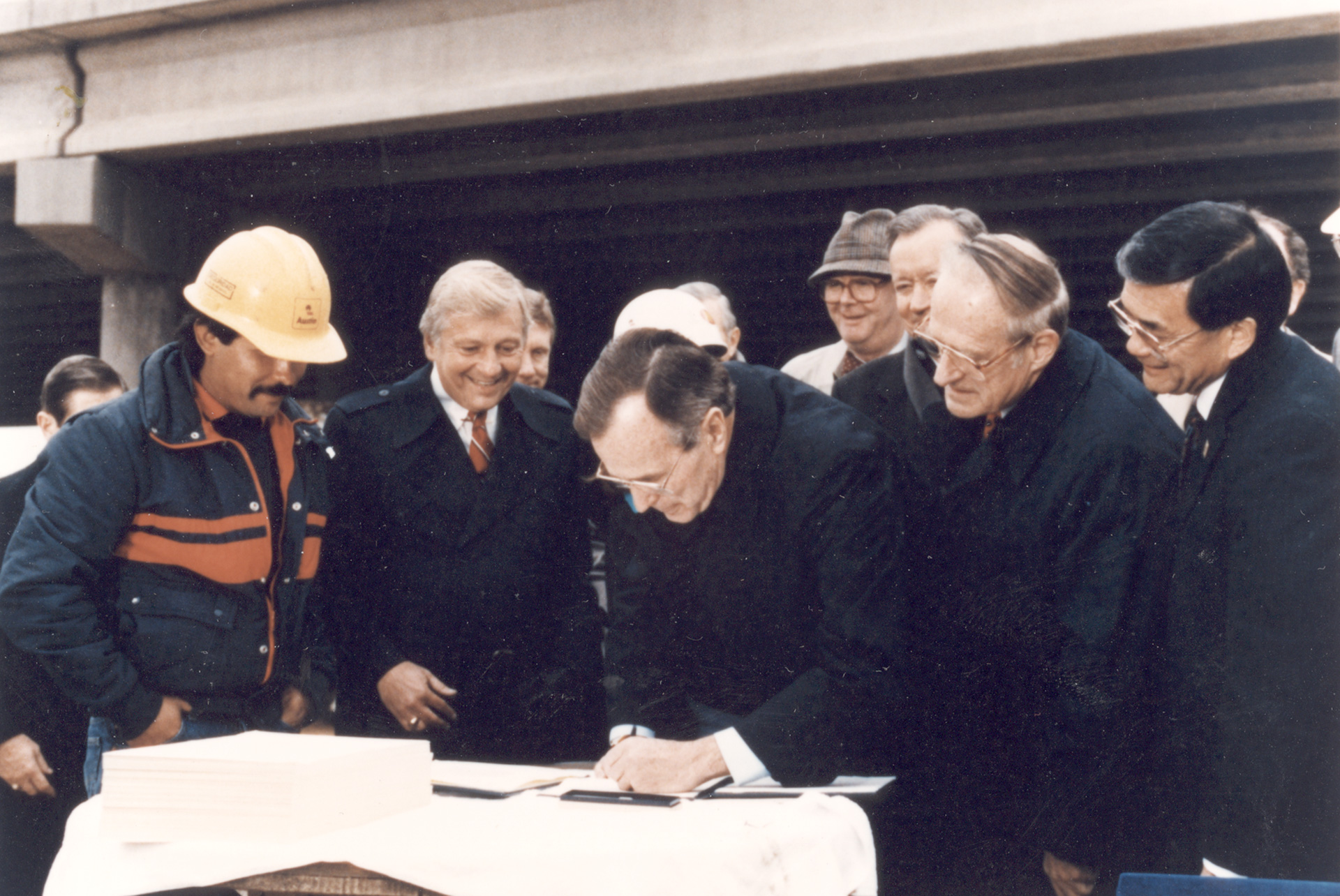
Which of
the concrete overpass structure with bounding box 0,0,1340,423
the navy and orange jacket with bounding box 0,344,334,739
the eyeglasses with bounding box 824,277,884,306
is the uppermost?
the concrete overpass structure with bounding box 0,0,1340,423

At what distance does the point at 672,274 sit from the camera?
29.8 feet

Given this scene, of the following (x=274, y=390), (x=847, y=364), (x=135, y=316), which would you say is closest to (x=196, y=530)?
(x=274, y=390)

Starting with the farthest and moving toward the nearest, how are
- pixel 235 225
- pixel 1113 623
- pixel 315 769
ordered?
pixel 235 225 < pixel 1113 623 < pixel 315 769

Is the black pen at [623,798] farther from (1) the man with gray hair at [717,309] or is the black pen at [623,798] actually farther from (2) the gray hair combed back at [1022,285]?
(1) the man with gray hair at [717,309]

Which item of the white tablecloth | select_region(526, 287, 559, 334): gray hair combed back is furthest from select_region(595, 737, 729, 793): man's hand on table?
select_region(526, 287, 559, 334): gray hair combed back

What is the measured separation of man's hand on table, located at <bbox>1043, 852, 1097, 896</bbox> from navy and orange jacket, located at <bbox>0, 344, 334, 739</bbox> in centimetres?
161

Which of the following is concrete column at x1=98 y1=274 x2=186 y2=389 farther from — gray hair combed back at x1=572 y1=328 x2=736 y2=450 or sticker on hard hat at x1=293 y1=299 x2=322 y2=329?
gray hair combed back at x1=572 y1=328 x2=736 y2=450

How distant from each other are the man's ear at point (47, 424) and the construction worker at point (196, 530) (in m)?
1.72

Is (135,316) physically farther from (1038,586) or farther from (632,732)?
(1038,586)

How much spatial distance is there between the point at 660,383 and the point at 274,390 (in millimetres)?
932

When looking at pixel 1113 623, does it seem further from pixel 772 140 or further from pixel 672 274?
pixel 672 274

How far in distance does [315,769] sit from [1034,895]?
136 centimetres

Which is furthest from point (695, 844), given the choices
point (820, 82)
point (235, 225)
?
point (235, 225)

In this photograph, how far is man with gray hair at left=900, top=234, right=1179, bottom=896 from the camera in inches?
79.3
